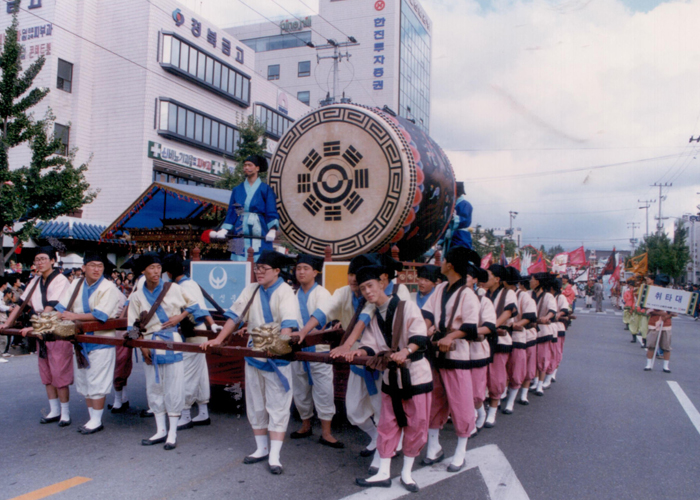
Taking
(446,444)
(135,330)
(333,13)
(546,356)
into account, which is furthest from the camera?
(333,13)

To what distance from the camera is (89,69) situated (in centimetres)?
2172

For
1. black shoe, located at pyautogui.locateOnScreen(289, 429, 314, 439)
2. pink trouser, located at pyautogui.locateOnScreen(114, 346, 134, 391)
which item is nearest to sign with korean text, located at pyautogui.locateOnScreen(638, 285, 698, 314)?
black shoe, located at pyautogui.locateOnScreen(289, 429, 314, 439)

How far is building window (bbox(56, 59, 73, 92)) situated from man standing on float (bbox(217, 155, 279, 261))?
1857 cm

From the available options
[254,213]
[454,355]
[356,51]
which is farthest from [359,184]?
[356,51]

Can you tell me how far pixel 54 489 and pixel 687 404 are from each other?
6.87 meters

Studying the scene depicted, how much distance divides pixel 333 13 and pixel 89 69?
24276 mm

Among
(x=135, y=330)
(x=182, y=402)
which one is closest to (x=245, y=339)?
(x=182, y=402)

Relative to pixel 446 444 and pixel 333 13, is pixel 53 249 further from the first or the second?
pixel 333 13

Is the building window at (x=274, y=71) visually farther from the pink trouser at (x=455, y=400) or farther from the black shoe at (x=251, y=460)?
the black shoe at (x=251, y=460)

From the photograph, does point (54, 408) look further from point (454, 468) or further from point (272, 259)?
point (454, 468)

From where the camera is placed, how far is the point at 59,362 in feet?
16.5

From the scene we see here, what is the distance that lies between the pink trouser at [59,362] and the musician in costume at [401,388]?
9.92 ft

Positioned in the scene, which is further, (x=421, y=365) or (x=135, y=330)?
(x=135, y=330)

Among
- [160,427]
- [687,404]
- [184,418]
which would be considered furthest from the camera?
[687,404]
